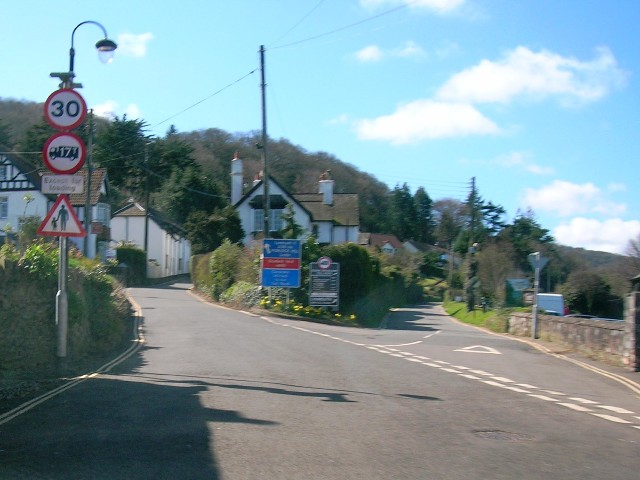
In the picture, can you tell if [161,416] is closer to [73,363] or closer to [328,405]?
[328,405]

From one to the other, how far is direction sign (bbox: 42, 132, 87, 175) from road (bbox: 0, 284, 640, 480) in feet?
11.2

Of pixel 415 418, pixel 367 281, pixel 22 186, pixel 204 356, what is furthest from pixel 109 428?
pixel 22 186

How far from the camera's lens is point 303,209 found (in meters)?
57.7

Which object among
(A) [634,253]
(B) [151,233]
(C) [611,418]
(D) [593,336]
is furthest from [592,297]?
(C) [611,418]

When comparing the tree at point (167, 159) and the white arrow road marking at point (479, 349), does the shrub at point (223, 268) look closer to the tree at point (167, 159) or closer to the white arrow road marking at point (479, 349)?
the white arrow road marking at point (479, 349)

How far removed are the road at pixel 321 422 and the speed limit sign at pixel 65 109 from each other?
13.6 ft

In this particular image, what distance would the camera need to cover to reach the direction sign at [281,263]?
1219 inches

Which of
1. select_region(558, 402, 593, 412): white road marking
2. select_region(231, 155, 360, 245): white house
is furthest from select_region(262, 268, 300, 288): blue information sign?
select_region(231, 155, 360, 245): white house

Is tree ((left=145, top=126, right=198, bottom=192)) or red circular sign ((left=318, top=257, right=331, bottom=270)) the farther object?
tree ((left=145, top=126, right=198, bottom=192))

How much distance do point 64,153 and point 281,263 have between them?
20.1 metres

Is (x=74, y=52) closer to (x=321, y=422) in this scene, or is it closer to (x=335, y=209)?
(x=321, y=422)

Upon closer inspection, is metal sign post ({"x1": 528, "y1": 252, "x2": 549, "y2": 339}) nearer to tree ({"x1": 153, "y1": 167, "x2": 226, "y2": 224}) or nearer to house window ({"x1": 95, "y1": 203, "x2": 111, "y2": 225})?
house window ({"x1": 95, "y1": 203, "x2": 111, "y2": 225})

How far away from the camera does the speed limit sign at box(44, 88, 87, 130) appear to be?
11250 mm

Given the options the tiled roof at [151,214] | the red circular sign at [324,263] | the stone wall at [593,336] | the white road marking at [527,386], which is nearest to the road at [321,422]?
the white road marking at [527,386]
